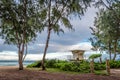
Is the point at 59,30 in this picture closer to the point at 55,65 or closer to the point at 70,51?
the point at 55,65

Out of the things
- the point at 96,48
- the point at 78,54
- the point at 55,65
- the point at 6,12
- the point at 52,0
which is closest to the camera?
the point at 6,12

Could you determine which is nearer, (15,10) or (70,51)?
(15,10)

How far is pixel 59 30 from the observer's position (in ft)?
89.5

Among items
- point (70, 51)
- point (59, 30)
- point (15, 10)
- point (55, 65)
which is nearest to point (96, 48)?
point (70, 51)

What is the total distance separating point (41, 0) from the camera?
26297mm

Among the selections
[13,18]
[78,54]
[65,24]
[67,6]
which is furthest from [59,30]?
[78,54]

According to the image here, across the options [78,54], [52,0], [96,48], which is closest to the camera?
[52,0]

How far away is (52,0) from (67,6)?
65.4 inches

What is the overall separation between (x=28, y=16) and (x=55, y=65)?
719cm

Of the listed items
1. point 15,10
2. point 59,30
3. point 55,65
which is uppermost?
point 15,10

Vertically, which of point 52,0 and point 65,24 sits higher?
point 52,0

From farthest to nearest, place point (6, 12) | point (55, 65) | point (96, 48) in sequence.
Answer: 1. point (96, 48)
2. point (55, 65)
3. point (6, 12)

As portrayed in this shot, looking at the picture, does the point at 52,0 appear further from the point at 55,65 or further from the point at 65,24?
the point at 55,65

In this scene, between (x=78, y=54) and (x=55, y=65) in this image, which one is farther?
(x=78, y=54)
